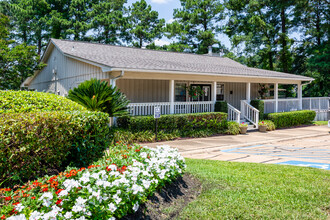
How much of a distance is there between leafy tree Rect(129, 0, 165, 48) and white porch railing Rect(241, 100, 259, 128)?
2210cm

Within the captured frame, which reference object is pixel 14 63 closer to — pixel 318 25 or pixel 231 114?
pixel 231 114

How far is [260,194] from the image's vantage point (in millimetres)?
4680

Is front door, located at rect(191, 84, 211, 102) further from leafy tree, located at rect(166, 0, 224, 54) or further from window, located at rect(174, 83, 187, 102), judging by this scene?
leafy tree, located at rect(166, 0, 224, 54)

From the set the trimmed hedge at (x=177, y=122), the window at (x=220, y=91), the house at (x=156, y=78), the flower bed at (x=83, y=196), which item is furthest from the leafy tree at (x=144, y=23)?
the flower bed at (x=83, y=196)

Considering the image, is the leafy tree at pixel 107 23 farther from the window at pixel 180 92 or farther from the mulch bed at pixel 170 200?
the mulch bed at pixel 170 200

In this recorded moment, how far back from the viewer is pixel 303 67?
29.8 metres

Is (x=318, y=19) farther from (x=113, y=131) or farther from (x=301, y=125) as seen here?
(x=113, y=131)

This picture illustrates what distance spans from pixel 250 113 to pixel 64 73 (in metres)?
11.2

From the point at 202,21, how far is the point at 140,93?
79.0ft

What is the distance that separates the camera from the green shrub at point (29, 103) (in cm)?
527

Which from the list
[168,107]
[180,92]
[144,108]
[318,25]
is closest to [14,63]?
[144,108]

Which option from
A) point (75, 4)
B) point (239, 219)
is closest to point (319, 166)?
point (239, 219)

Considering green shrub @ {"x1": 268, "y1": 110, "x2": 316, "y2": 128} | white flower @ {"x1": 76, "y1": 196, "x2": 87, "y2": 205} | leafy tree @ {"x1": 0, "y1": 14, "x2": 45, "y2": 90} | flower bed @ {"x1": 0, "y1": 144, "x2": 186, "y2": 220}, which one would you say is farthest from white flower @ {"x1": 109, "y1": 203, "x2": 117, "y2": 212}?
leafy tree @ {"x1": 0, "y1": 14, "x2": 45, "y2": 90}

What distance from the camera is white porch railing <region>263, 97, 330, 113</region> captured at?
56.0ft
